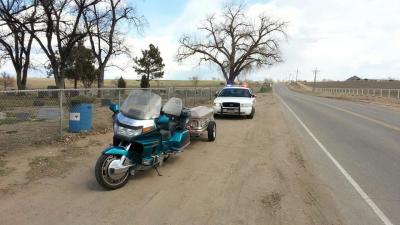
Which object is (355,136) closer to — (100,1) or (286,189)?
(286,189)

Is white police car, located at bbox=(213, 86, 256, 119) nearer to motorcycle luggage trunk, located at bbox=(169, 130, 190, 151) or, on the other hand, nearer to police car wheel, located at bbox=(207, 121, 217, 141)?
police car wheel, located at bbox=(207, 121, 217, 141)

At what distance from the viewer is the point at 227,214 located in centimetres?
588

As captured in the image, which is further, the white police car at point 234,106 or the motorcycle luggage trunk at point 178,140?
the white police car at point 234,106

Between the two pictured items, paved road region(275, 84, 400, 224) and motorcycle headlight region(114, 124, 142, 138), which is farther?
motorcycle headlight region(114, 124, 142, 138)

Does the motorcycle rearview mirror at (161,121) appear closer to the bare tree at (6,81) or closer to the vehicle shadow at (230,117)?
the vehicle shadow at (230,117)

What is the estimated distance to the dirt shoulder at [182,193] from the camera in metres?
5.76

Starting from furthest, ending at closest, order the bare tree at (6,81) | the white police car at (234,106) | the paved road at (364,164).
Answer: the bare tree at (6,81) → the white police car at (234,106) → the paved road at (364,164)

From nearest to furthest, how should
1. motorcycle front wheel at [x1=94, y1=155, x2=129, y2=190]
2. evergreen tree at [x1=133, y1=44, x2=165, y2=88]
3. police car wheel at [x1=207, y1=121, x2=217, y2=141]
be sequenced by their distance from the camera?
motorcycle front wheel at [x1=94, y1=155, x2=129, y2=190] < police car wheel at [x1=207, y1=121, x2=217, y2=141] < evergreen tree at [x1=133, y1=44, x2=165, y2=88]

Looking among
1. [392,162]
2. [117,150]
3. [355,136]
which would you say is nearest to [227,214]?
[117,150]

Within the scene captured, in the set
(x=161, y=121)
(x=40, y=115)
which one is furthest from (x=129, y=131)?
(x=40, y=115)

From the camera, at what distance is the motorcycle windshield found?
764 centimetres

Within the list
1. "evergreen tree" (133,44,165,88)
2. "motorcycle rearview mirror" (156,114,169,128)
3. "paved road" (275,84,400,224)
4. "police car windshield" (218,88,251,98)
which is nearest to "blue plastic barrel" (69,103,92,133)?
"motorcycle rearview mirror" (156,114,169,128)

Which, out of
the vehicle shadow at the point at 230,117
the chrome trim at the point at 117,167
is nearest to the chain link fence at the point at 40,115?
the chrome trim at the point at 117,167

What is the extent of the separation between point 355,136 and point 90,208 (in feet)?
34.3
